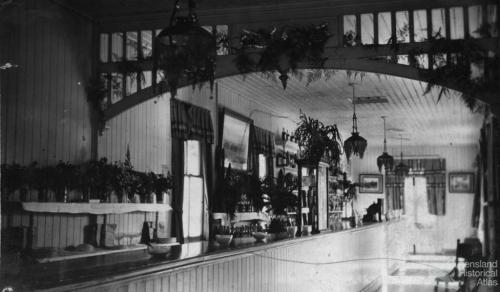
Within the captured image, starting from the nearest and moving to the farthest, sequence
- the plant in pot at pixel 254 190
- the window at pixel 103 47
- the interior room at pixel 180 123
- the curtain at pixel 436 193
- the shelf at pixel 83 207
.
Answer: the interior room at pixel 180 123 → the shelf at pixel 83 207 → the window at pixel 103 47 → the plant in pot at pixel 254 190 → the curtain at pixel 436 193

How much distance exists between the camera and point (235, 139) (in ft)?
35.9

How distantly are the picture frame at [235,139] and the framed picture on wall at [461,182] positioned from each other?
10.6 metres

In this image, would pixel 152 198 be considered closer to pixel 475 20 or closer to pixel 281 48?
pixel 281 48

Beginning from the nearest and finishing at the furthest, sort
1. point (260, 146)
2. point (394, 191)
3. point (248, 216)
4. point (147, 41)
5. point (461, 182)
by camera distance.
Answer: point (147, 41) < point (248, 216) < point (260, 146) < point (461, 182) < point (394, 191)

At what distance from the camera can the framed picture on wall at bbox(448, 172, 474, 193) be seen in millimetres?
19219

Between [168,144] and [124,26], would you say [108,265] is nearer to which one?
[124,26]

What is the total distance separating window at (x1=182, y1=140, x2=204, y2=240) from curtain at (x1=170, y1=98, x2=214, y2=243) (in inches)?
3.7

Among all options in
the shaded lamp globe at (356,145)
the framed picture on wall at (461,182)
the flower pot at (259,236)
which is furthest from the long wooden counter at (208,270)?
the framed picture on wall at (461,182)

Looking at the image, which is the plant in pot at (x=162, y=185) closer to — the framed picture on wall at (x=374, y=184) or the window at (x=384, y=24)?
the window at (x=384, y=24)

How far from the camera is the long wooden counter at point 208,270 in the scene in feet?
9.07

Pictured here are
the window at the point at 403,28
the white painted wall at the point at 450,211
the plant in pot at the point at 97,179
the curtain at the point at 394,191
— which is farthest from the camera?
the curtain at the point at 394,191

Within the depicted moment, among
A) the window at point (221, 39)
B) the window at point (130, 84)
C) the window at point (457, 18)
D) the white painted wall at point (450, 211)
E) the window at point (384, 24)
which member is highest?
the window at point (384, 24)

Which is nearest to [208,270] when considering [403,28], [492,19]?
[403,28]

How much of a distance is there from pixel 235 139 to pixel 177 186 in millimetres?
2613
